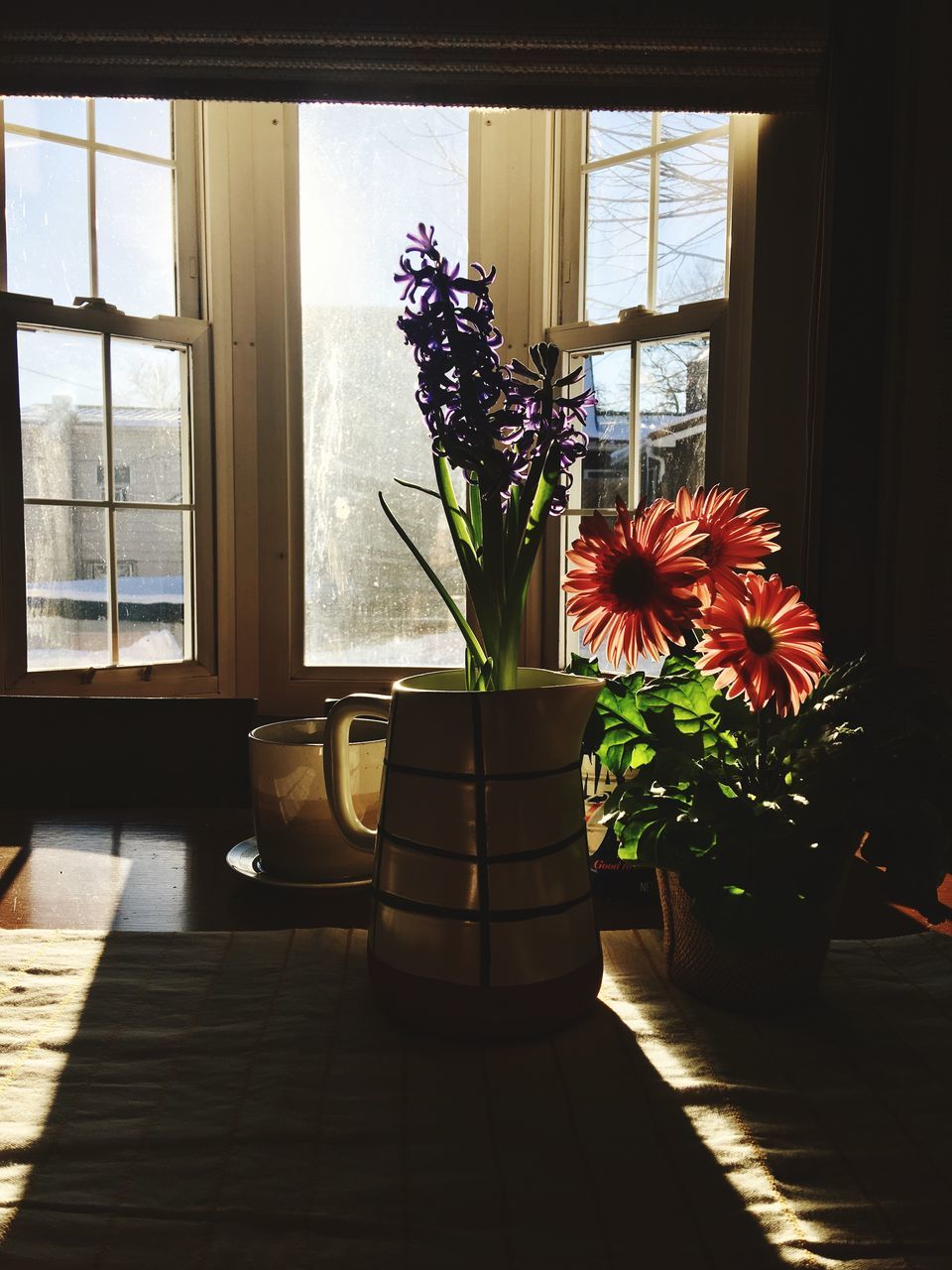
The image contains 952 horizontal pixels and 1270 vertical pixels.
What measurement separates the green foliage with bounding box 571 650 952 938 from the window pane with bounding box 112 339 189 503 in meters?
2.03

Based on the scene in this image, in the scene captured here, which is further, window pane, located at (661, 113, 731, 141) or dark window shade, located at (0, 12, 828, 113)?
window pane, located at (661, 113, 731, 141)

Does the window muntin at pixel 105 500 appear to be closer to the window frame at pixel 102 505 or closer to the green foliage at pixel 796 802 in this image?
the window frame at pixel 102 505

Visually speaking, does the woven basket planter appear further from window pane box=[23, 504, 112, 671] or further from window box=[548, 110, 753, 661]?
window pane box=[23, 504, 112, 671]

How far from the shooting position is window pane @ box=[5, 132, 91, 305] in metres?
2.24

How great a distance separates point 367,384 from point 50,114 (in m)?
0.92

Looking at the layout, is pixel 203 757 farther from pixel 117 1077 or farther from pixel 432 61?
pixel 432 61

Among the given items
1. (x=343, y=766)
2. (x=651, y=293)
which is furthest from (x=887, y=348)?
(x=343, y=766)

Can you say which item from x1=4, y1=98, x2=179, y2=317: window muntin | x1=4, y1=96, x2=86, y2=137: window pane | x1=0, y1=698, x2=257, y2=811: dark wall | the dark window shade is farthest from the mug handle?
x1=4, y1=96, x2=86, y2=137: window pane

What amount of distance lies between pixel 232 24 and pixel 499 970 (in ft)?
6.40

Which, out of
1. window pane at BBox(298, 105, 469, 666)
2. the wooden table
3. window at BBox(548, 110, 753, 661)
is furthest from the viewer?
window pane at BBox(298, 105, 469, 666)

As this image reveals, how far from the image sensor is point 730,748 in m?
0.63

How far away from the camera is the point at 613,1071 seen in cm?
53

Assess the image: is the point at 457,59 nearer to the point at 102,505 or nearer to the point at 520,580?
the point at 102,505

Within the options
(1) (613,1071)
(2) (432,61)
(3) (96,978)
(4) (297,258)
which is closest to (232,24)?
(2) (432,61)
